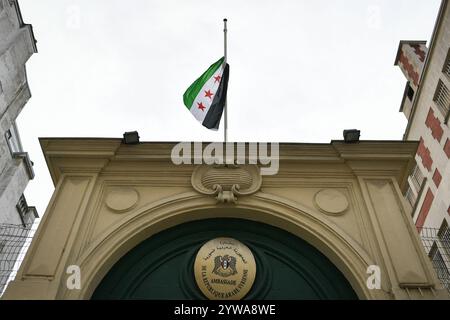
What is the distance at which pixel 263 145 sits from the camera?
7500 mm

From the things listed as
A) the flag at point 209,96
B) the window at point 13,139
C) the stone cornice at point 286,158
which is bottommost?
the stone cornice at point 286,158

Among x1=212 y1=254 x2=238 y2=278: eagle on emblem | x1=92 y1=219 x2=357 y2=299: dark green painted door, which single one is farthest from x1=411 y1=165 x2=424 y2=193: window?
x1=212 y1=254 x2=238 y2=278: eagle on emblem

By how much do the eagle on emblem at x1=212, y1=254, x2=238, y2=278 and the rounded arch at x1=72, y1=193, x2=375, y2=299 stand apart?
35.4 inches

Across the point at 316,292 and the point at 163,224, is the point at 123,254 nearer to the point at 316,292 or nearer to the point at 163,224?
the point at 163,224

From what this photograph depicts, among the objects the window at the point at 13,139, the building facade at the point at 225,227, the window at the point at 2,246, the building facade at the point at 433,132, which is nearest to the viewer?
the building facade at the point at 225,227

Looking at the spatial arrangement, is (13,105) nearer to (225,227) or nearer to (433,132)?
(225,227)

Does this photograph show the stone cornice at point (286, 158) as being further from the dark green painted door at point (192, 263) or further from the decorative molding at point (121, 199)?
the dark green painted door at point (192, 263)

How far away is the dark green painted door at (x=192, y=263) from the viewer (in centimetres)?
602

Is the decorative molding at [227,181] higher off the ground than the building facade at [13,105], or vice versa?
the building facade at [13,105]

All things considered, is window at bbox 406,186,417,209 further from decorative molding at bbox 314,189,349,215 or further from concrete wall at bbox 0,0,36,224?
concrete wall at bbox 0,0,36,224

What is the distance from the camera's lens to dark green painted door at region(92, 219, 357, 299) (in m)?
6.02

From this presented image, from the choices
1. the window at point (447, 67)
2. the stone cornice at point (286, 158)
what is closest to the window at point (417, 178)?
the window at point (447, 67)
